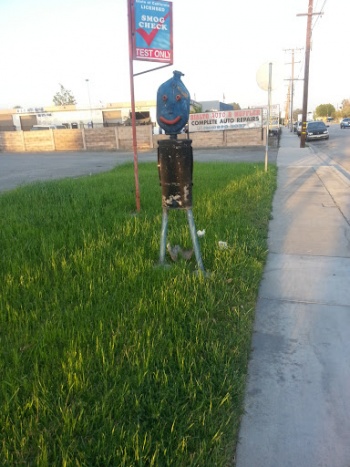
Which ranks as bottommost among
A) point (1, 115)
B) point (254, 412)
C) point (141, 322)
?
point (254, 412)

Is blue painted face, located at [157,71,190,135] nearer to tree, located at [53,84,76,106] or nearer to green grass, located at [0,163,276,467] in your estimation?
green grass, located at [0,163,276,467]

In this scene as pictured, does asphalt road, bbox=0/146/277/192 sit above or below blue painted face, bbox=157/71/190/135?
below

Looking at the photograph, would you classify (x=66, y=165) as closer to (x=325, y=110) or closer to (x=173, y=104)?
(x=173, y=104)

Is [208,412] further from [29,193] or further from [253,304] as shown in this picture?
[29,193]

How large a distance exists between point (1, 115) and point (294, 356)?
81621 millimetres

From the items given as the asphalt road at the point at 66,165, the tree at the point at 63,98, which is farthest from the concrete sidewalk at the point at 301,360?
the tree at the point at 63,98

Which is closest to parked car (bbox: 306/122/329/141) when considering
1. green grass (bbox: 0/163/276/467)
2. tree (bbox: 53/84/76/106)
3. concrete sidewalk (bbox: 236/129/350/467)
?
concrete sidewalk (bbox: 236/129/350/467)

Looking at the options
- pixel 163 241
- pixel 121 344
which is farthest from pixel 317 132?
pixel 121 344

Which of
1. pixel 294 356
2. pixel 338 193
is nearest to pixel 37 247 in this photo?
pixel 294 356

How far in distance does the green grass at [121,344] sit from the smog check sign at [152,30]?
8.89 ft

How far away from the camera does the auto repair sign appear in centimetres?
2720

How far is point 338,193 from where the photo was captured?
8734 millimetres

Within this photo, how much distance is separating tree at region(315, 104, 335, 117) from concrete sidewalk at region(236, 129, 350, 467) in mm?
144661

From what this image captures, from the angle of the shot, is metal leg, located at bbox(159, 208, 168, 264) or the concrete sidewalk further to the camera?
metal leg, located at bbox(159, 208, 168, 264)
